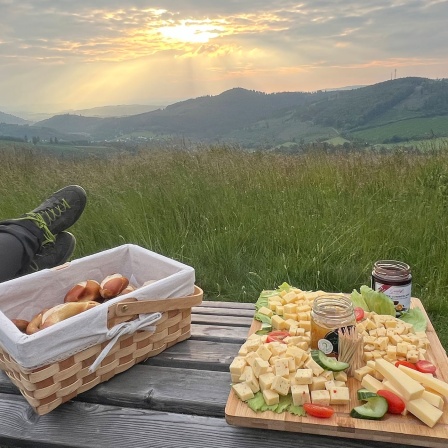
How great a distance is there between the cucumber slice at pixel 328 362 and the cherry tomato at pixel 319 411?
15 cm

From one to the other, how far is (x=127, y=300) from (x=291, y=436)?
693 mm

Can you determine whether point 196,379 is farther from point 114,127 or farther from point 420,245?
point 114,127

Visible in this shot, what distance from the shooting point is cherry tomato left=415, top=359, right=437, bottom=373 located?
1.50 meters

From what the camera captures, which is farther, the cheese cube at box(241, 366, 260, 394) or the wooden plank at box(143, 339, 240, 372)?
the wooden plank at box(143, 339, 240, 372)

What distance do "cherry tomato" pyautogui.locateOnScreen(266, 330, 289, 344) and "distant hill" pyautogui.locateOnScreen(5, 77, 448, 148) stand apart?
15.8 metres

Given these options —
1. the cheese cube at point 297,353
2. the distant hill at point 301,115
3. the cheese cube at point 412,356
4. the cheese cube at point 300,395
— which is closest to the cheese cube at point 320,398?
the cheese cube at point 300,395

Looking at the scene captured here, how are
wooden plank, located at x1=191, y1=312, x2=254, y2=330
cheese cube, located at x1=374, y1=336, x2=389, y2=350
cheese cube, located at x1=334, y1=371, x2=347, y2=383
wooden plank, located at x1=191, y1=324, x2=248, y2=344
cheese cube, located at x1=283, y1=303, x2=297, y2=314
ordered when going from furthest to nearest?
wooden plank, located at x1=191, y1=312, x2=254, y2=330, wooden plank, located at x1=191, y1=324, x2=248, y2=344, cheese cube, located at x1=283, y1=303, x2=297, y2=314, cheese cube, located at x1=374, y1=336, x2=389, y2=350, cheese cube, located at x1=334, y1=371, x2=347, y2=383

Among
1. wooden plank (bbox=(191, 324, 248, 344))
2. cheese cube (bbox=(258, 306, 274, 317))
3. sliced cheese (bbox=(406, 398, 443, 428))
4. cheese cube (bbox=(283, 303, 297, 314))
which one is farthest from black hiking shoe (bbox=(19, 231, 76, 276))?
sliced cheese (bbox=(406, 398, 443, 428))

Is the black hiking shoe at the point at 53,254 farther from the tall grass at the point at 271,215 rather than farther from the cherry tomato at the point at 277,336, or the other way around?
the cherry tomato at the point at 277,336

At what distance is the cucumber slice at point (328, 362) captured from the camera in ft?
4.81

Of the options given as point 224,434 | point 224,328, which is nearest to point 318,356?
point 224,434

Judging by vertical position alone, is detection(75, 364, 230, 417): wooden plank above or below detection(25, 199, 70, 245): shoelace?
below

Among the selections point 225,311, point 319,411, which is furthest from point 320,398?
point 225,311

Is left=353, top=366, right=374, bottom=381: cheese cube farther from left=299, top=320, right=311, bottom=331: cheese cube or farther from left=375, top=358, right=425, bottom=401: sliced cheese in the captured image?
left=299, top=320, right=311, bottom=331: cheese cube
